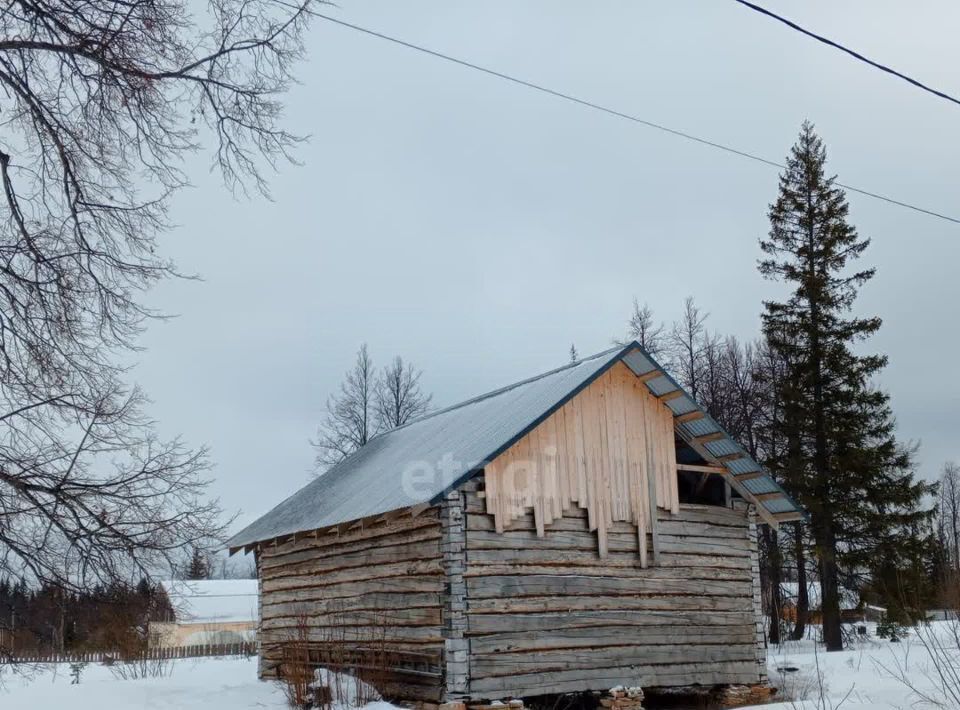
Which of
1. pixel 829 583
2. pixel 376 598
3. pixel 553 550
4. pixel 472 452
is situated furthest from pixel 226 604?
pixel 472 452

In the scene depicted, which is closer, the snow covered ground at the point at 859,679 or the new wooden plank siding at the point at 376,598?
the snow covered ground at the point at 859,679

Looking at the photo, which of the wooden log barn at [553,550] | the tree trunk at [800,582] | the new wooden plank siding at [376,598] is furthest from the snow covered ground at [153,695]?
the tree trunk at [800,582]

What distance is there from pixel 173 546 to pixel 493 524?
23.9 ft

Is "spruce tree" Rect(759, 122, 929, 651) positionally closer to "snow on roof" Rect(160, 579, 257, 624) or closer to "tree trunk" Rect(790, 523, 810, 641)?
"tree trunk" Rect(790, 523, 810, 641)

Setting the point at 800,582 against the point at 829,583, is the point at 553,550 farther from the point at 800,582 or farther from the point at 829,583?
the point at 800,582

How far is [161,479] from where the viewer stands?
8719 mm

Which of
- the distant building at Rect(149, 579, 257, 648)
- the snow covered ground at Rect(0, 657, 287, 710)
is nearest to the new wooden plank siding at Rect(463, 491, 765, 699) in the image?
the snow covered ground at Rect(0, 657, 287, 710)

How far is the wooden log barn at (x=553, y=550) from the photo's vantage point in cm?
1493

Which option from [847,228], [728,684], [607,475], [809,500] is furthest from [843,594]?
[607,475]

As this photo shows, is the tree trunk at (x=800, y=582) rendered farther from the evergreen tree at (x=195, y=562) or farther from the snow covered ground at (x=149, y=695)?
the evergreen tree at (x=195, y=562)

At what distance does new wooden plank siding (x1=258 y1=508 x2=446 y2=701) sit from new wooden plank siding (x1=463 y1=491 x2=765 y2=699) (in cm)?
78

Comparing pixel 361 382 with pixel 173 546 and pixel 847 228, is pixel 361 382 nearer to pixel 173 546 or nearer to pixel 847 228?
pixel 847 228

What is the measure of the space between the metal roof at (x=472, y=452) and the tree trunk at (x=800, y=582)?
47.2ft

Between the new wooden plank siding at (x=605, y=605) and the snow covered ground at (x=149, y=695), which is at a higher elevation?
the new wooden plank siding at (x=605, y=605)
